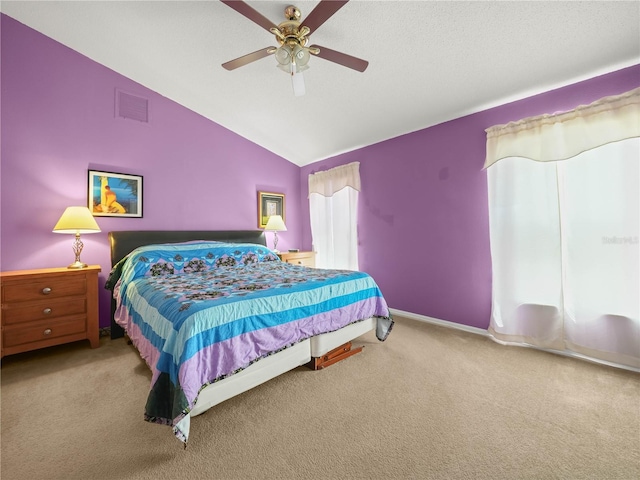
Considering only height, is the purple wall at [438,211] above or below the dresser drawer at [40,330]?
above

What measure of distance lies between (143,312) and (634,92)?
405cm

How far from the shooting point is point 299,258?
14.2 ft

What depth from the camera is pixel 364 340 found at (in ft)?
9.30

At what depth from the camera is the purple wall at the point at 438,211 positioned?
115 inches

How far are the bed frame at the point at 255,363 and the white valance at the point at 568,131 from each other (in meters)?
2.18

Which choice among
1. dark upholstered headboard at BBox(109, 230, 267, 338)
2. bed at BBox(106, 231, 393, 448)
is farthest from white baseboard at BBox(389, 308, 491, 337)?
dark upholstered headboard at BBox(109, 230, 267, 338)

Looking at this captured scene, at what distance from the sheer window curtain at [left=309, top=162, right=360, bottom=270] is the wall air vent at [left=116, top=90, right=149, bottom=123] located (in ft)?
8.37

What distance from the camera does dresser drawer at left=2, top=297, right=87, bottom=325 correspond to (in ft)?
7.63

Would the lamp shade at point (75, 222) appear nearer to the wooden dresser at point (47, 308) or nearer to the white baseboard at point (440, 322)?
the wooden dresser at point (47, 308)

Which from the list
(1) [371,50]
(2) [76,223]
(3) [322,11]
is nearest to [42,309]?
(2) [76,223]

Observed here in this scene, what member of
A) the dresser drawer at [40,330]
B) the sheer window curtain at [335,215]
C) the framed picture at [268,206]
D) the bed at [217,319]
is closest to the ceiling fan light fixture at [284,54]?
the bed at [217,319]

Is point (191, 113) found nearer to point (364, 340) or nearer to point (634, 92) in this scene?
point (364, 340)

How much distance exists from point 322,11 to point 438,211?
242cm

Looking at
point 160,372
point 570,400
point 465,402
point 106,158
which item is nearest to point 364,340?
point 465,402
